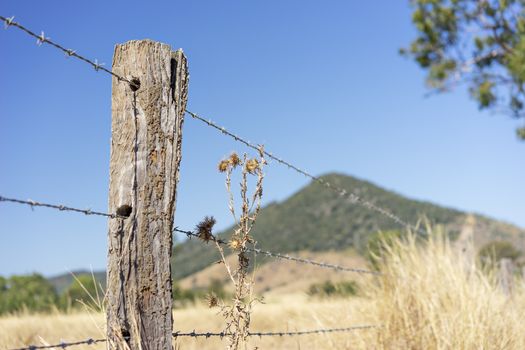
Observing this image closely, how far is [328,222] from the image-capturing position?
53.9 metres

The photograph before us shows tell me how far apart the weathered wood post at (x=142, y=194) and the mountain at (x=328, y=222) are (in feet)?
141

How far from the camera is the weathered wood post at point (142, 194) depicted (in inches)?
90.5

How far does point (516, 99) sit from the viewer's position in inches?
587

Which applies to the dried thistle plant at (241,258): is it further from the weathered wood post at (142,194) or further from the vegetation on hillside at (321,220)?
the vegetation on hillside at (321,220)

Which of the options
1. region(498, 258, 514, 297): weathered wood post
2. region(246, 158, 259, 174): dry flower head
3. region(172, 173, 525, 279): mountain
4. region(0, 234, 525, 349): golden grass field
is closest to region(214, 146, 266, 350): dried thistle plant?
region(246, 158, 259, 174): dry flower head

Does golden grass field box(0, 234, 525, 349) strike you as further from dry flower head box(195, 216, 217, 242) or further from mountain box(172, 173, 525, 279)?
mountain box(172, 173, 525, 279)

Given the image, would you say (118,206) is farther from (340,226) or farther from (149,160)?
(340,226)

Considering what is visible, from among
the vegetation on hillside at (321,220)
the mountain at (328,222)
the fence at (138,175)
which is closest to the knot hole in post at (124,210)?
the fence at (138,175)

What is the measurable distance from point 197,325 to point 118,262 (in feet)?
26.7

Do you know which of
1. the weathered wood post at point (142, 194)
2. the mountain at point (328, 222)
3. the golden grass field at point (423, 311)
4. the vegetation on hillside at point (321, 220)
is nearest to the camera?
the weathered wood post at point (142, 194)

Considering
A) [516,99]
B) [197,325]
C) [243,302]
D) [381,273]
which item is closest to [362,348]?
[381,273]

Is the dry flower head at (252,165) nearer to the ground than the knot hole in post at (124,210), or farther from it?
farther from it

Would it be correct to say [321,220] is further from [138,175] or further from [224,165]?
[138,175]

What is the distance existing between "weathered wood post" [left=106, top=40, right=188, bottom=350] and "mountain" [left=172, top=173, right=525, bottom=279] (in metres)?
42.9
